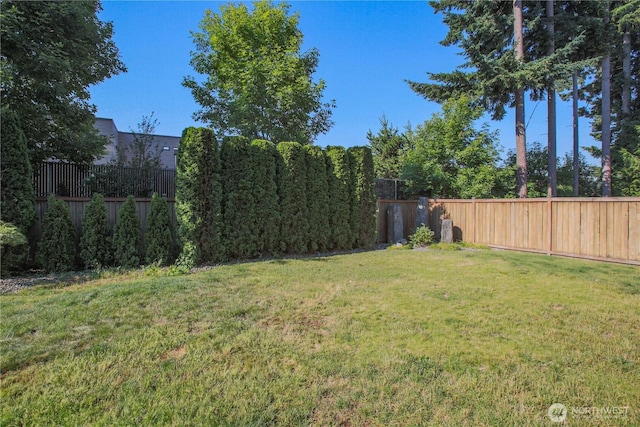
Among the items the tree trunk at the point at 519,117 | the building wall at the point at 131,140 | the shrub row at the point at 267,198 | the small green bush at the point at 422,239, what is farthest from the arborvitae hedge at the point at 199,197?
the building wall at the point at 131,140

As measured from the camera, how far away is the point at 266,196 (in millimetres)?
7234

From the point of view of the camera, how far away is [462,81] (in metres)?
12.2

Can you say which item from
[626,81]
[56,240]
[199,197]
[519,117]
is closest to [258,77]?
[199,197]

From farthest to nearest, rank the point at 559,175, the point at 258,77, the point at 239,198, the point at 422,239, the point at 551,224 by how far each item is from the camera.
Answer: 1. the point at 559,175
2. the point at 258,77
3. the point at 422,239
4. the point at 551,224
5. the point at 239,198

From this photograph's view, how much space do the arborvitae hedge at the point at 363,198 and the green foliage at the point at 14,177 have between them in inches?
266

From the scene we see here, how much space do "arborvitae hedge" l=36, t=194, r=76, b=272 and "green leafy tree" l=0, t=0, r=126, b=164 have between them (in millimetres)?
1839

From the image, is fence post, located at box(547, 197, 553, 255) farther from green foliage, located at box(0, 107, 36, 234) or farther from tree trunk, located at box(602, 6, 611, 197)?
green foliage, located at box(0, 107, 36, 234)

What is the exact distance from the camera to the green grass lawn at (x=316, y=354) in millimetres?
1964

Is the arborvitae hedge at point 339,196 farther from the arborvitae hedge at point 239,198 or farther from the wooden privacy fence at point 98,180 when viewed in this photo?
the wooden privacy fence at point 98,180

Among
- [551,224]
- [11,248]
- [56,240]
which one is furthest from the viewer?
[551,224]

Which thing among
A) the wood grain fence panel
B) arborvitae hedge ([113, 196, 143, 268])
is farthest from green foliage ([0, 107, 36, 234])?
the wood grain fence panel

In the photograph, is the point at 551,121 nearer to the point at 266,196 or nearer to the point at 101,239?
the point at 266,196

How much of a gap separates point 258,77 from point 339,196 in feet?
Answer: 18.2

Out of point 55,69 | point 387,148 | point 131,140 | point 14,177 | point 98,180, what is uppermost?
point 131,140
